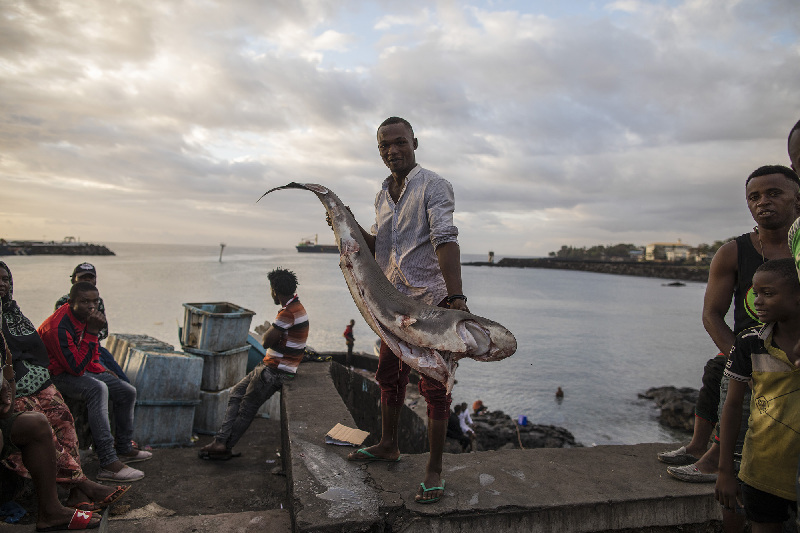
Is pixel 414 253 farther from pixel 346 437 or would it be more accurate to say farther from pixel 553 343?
pixel 553 343

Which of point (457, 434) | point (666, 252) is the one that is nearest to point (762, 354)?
point (457, 434)

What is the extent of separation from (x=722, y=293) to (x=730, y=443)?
96cm

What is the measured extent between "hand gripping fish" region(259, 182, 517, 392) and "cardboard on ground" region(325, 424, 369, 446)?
1.28 m

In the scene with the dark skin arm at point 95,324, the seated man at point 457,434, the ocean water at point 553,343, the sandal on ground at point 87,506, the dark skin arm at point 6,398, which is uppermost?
the dark skin arm at point 95,324

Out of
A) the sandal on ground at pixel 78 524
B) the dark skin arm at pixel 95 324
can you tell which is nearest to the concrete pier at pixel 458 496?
the sandal on ground at pixel 78 524

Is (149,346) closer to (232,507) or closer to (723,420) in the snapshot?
(232,507)

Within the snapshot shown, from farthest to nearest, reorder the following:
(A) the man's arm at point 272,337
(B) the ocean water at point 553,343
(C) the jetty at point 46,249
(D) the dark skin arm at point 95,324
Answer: (C) the jetty at point 46,249
(B) the ocean water at point 553,343
(A) the man's arm at point 272,337
(D) the dark skin arm at point 95,324

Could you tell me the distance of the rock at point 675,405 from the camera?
1598cm

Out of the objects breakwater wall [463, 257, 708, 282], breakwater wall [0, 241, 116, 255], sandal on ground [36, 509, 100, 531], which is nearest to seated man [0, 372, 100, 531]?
sandal on ground [36, 509, 100, 531]

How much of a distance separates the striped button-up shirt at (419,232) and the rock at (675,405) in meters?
16.8

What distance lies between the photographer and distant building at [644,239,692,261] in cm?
14176

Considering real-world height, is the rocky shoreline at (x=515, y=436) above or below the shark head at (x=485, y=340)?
below

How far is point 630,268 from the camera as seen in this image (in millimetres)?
117312

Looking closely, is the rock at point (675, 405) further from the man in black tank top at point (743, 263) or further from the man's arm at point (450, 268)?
the man's arm at point (450, 268)
